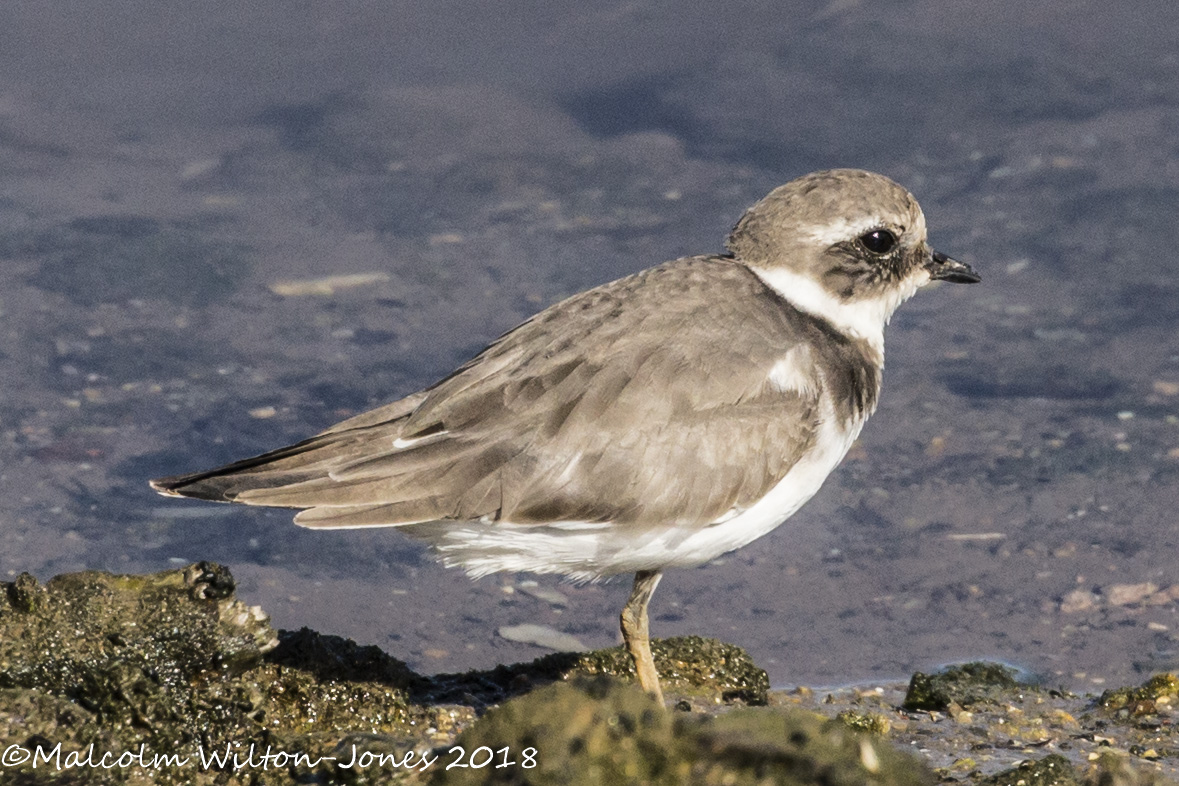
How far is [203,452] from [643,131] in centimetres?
488

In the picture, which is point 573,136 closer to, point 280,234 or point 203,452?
point 280,234

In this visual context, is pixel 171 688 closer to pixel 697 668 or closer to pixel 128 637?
pixel 128 637

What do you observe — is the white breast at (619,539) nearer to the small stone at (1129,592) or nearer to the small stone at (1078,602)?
the small stone at (1078,602)

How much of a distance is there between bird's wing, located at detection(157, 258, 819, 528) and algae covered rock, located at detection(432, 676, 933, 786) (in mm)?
1778

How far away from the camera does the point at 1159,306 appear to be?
9.80 metres

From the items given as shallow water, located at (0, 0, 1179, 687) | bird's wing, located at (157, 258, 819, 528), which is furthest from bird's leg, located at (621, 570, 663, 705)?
shallow water, located at (0, 0, 1179, 687)

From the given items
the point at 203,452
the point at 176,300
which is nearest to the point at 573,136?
the point at 176,300

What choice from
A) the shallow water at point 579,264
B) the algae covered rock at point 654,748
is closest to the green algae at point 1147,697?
the shallow water at point 579,264

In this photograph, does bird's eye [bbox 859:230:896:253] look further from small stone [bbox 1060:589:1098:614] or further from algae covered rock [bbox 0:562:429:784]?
algae covered rock [bbox 0:562:429:784]

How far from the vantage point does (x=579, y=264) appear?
10211mm

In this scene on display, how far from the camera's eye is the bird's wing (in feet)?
17.0

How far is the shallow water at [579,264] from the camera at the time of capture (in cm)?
745

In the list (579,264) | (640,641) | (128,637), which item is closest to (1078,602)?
(640,641)

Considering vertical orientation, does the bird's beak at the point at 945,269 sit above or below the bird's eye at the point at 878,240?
below
